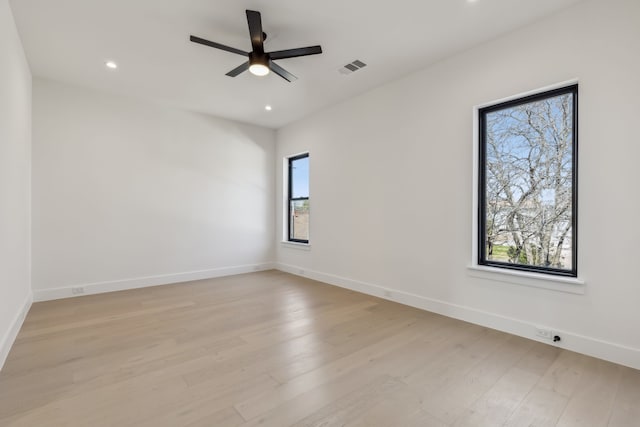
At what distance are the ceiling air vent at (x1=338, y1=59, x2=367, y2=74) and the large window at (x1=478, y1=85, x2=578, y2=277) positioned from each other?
1.50m

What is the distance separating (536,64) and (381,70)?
1631 millimetres

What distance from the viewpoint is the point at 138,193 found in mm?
4789

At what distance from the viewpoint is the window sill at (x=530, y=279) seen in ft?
8.43

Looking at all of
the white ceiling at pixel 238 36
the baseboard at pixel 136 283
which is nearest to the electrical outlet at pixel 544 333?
the white ceiling at pixel 238 36

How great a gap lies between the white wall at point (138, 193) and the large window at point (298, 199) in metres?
0.52

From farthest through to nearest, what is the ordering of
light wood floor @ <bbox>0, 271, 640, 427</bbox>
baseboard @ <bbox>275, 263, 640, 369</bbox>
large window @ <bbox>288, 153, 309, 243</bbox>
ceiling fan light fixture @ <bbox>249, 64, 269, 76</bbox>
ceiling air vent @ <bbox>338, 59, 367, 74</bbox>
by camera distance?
large window @ <bbox>288, 153, 309, 243</bbox>
ceiling air vent @ <bbox>338, 59, 367, 74</bbox>
ceiling fan light fixture @ <bbox>249, 64, 269, 76</bbox>
baseboard @ <bbox>275, 263, 640, 369</bbox>
light wood floor @ <bbox>0, 271, 640, 427</bbox>

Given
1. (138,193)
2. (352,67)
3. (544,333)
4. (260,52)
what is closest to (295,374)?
(544,333)

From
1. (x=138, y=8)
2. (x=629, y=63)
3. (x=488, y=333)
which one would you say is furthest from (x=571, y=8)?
(x=138, y=8)

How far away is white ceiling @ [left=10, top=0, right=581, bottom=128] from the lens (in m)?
2.63

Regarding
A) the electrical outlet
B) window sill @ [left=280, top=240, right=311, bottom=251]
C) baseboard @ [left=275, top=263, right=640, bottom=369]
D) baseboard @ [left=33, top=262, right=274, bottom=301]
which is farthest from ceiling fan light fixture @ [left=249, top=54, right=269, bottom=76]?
baseboard @ [left=33, top=262, right=274, bottom=301]

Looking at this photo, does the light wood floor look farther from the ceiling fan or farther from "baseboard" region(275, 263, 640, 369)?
the ceiling fan

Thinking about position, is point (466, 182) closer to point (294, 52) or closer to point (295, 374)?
point (294, 52)

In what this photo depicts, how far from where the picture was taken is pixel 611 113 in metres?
2.41

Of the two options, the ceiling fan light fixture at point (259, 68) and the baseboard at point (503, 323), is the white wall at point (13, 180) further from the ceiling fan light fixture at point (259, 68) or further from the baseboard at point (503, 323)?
the baseboard at point (503, 323)
